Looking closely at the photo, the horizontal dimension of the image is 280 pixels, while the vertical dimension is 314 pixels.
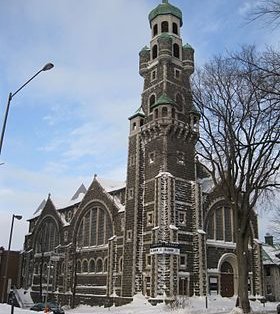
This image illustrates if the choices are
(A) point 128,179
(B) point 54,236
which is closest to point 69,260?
(B) point 54,236

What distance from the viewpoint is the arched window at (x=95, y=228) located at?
49.4 metres

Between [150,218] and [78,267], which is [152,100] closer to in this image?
[150,218]

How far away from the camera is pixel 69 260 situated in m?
54.7

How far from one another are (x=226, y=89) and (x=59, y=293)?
130 ft

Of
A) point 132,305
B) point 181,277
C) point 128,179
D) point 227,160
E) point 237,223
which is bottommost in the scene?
point 132,305

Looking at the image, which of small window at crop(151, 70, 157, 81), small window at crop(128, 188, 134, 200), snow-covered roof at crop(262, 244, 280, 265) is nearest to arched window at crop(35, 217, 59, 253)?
small window at crop(128, 188, 134, 200)

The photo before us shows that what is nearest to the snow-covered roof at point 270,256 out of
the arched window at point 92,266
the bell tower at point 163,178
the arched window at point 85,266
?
the bell tower at point 163,178

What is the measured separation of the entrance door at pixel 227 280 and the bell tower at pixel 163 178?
4.90 metres

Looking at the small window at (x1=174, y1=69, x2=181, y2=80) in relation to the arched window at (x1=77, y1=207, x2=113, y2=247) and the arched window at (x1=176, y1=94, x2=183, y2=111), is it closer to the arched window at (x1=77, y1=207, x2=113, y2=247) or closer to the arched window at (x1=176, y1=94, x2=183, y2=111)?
the arched window at (x1=176, y1=94, x2=183, y2=111)

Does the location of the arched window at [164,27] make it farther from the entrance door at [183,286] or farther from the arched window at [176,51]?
the entrance door at [183,286]

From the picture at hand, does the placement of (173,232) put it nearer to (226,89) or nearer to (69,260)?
(226,89)

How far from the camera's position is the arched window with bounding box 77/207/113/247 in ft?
162

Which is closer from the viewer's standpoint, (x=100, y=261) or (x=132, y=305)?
(x=132, y=305)

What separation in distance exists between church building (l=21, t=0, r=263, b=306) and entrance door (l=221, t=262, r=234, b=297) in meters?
0.10
